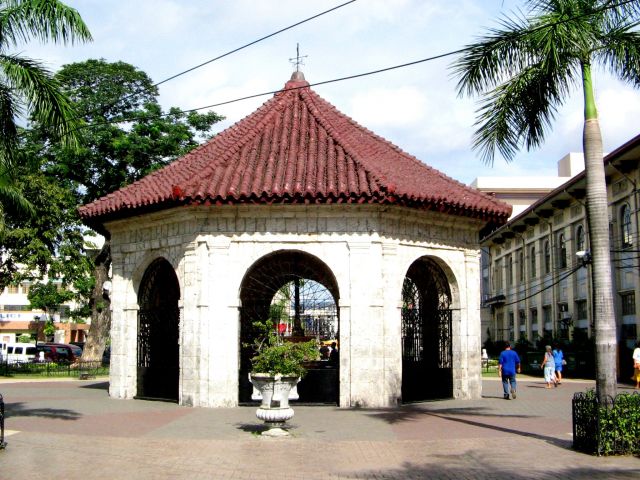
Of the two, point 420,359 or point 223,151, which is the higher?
point 223,151

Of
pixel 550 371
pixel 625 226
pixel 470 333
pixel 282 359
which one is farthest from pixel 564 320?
pixel 282 359

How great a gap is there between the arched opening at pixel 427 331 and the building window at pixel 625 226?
1398 cm

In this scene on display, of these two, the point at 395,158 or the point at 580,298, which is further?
the point at 580,298

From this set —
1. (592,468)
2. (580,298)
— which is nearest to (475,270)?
(592,468)

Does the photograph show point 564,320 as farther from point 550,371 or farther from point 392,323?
point 392,323

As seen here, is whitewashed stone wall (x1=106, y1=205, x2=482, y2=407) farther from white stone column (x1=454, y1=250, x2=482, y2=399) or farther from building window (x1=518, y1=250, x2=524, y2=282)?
building window (x1=518, y1=250, x2=524, y2=282)

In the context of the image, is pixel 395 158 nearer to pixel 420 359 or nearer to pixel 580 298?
pixel 420 359

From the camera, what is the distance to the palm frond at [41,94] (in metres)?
13.8

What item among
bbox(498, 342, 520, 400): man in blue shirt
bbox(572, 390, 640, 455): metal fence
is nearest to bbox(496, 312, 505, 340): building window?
bbox(498, 342, 520, 400): man in blue shirt

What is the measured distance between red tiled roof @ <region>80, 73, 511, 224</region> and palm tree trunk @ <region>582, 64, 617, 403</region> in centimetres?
534

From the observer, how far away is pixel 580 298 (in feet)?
125

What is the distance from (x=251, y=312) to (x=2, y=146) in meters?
7.23

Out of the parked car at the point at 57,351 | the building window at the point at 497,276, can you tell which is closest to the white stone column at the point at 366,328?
the building window at the point at 497,276

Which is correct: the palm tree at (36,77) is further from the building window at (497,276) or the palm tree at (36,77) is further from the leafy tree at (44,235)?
the building window at (497,276)
